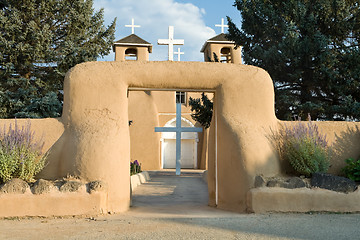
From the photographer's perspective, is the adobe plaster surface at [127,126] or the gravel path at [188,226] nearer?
the gravel path at [188,226]

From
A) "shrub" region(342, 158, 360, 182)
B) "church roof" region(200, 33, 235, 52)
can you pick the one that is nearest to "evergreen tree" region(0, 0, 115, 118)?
"church roof" region(200, 33, 235, 52)

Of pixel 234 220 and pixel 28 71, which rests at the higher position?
pixel 28 71

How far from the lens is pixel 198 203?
859 centimetres

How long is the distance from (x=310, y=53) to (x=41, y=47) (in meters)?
10.8

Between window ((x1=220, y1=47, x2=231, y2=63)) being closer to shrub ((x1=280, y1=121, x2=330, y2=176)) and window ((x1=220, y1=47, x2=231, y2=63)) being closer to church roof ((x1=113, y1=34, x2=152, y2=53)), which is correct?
church roof ((x1=113, y1=34, x2=152, y2=53))

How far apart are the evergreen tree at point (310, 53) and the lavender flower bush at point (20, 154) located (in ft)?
28.9

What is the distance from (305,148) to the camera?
6895 mm

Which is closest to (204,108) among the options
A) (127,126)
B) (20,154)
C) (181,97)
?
(127,126)

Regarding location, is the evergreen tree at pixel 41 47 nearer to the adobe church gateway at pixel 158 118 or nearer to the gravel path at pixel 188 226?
the adobe church gateway at pixel 158 118

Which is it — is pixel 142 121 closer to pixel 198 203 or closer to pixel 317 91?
pixel 317 91

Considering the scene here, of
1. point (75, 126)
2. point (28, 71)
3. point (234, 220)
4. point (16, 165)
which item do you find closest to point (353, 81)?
point (234, 220)

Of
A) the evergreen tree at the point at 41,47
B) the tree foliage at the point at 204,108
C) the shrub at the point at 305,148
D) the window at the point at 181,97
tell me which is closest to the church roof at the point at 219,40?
the window at the point at 181,97

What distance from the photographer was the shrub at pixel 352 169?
272 inches

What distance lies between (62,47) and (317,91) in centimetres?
1100
